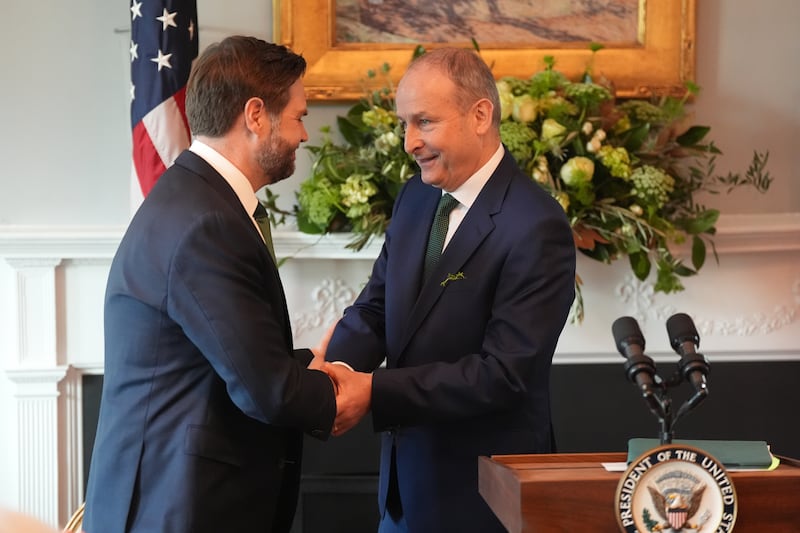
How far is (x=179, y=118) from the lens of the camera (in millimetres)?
3666

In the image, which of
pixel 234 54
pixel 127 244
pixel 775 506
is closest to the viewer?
pixel 775 506

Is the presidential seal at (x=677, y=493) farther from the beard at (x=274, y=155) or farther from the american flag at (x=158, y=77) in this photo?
the american flag at (x=158, y=77)

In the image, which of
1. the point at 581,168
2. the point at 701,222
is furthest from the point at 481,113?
the point at 701,222

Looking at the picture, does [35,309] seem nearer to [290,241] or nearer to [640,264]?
[290,241]

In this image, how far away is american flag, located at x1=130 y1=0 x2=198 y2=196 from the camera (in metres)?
3.60

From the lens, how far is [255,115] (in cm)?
230

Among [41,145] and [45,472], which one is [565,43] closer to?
[41,145]

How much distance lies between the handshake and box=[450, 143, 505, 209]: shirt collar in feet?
Result: 1.82

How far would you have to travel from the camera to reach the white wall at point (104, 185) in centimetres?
393

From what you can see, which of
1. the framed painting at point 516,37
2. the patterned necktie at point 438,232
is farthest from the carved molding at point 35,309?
the patterned necktie at point 438,232

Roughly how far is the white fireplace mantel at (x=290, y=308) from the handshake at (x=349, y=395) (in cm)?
133

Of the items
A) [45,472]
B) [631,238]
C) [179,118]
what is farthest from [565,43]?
[45,472]

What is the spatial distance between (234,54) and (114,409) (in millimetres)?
875

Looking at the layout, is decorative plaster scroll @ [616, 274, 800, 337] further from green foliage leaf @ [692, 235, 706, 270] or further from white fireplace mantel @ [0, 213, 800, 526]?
green foliage leaf @ [692, 235, 706, 270]
